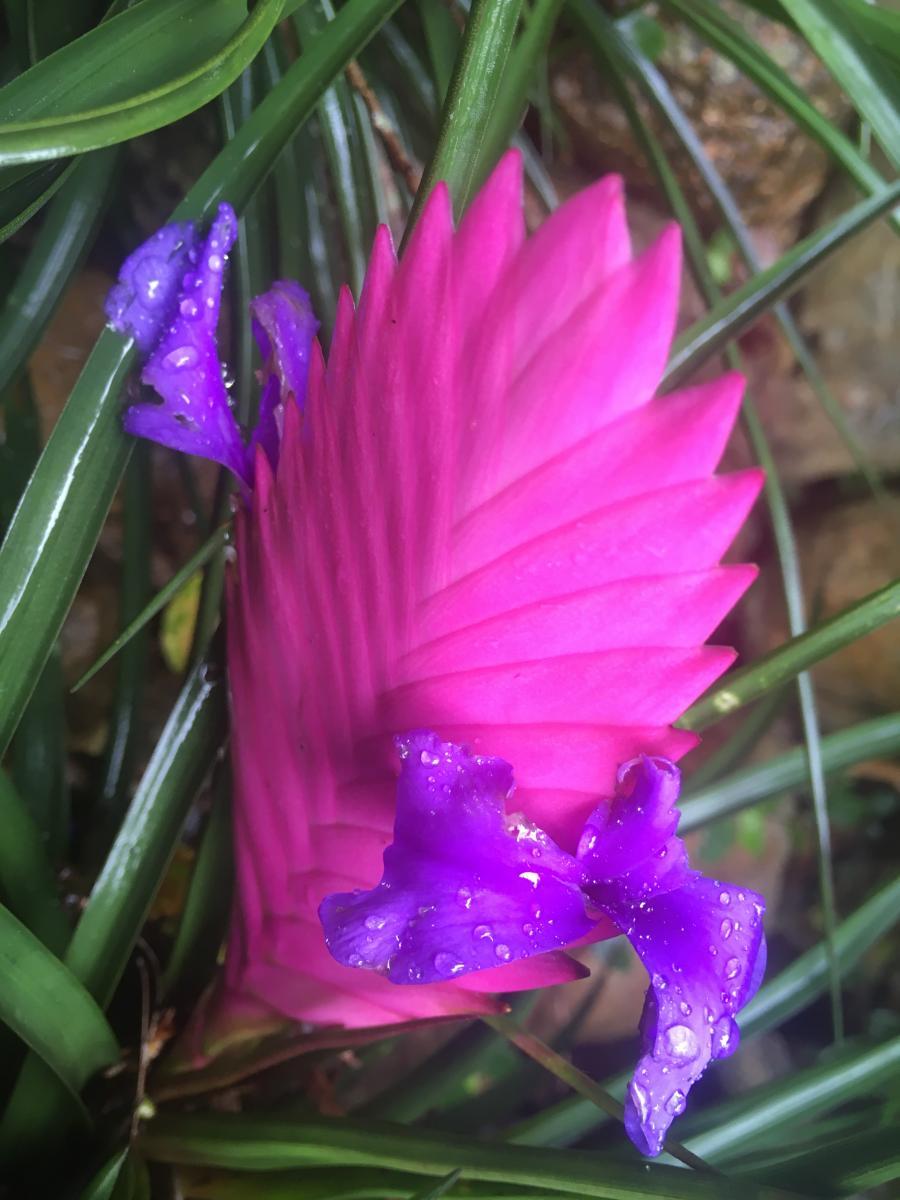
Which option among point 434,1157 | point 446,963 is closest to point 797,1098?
point 434,1157

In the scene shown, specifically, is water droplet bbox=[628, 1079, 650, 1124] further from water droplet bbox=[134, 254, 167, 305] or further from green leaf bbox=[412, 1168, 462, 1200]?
water droplet bbox=[134, 254, 167, 305]

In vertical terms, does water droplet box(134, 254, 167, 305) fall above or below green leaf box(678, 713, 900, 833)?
above

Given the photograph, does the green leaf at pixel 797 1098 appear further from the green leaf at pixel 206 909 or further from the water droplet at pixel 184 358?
the water droplet at pixel 184 358

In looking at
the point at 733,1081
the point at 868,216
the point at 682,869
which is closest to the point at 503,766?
the point at 682,869

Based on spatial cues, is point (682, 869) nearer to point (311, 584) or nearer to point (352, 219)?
point (311, 584)

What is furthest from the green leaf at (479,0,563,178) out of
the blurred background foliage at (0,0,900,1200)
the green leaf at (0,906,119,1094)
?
the green leaf at (0,906,119,1094)

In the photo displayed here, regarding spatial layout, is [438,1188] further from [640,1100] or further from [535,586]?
[535,586]
